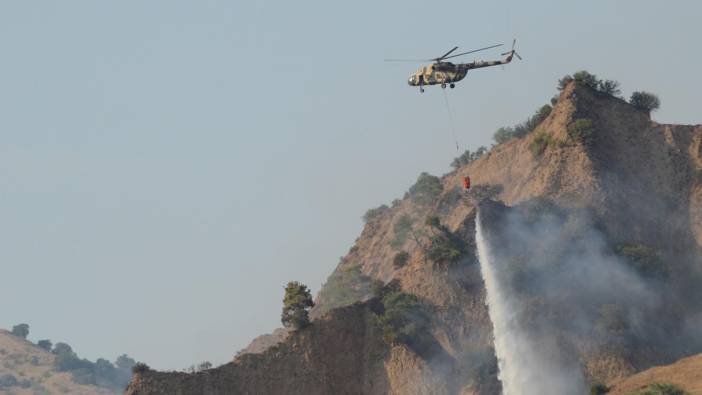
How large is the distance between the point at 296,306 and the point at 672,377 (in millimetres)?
36278

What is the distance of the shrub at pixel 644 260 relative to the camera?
369 ft

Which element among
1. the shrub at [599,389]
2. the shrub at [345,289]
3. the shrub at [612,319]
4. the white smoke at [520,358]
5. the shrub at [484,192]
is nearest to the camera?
the shrub at [599,389]

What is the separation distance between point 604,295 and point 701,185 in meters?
17.4

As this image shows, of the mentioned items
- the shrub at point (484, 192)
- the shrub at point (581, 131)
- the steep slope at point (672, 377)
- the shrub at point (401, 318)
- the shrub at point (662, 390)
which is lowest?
the shrub at point (662, 390)

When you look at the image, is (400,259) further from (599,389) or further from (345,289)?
(599,389)

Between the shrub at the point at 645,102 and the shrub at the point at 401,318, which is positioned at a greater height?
the shrub at the point at 645,102

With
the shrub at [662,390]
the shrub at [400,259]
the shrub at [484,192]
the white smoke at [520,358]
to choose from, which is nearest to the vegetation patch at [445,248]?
the white smoke at [520,358]

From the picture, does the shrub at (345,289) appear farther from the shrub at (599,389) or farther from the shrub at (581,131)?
the shrub at (599,389)

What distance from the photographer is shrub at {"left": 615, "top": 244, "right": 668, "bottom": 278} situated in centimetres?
11238

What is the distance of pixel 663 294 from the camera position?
111750 millimetres

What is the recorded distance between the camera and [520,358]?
107 m

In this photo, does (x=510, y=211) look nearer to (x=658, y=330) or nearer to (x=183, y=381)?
(x=658, y=330)

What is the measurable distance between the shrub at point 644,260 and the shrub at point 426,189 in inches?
1320

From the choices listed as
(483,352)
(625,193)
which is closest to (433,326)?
(483,352)
